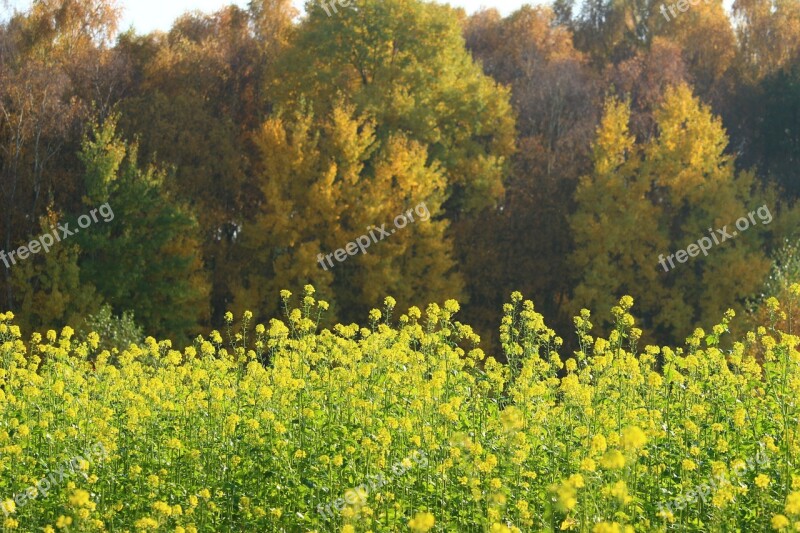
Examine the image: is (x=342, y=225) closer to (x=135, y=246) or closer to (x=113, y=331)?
(x=135, y=246)

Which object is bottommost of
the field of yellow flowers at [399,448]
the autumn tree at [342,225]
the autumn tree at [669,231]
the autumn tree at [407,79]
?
the field of yellow flowers at [399,448]

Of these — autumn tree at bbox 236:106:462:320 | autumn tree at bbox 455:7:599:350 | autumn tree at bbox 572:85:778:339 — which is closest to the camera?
autumn tree at bbox 236:106:462:320

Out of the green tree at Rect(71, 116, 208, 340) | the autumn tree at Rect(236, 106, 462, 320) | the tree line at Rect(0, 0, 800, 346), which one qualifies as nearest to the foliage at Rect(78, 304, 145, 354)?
the tree line at Rect(0, 0, 800, 346)

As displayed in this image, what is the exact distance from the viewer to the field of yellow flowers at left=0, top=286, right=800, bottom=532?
7957 mm

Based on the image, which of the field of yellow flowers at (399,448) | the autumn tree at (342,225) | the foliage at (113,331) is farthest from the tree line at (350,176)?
the field of yellow flowers at (399,448)

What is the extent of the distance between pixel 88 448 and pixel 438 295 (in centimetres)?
2047

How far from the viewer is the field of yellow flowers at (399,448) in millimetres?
7957

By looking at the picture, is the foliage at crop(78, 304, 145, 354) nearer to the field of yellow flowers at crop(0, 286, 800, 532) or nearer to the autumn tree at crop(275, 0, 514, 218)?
the field of yellow flowers at crop(0, 286, 800, 532)

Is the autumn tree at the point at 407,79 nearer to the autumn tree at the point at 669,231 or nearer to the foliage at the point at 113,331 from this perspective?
the autumn tree at the point at 669,231

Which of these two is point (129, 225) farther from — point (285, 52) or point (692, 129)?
point (692, 129)

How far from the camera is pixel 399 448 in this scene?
9000mm

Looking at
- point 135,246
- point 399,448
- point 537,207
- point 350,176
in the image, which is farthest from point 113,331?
point 537,207

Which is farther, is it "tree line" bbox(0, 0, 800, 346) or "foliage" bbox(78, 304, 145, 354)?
"tree line" bbox(0, 0, 800, 346)

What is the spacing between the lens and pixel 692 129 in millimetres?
32406
